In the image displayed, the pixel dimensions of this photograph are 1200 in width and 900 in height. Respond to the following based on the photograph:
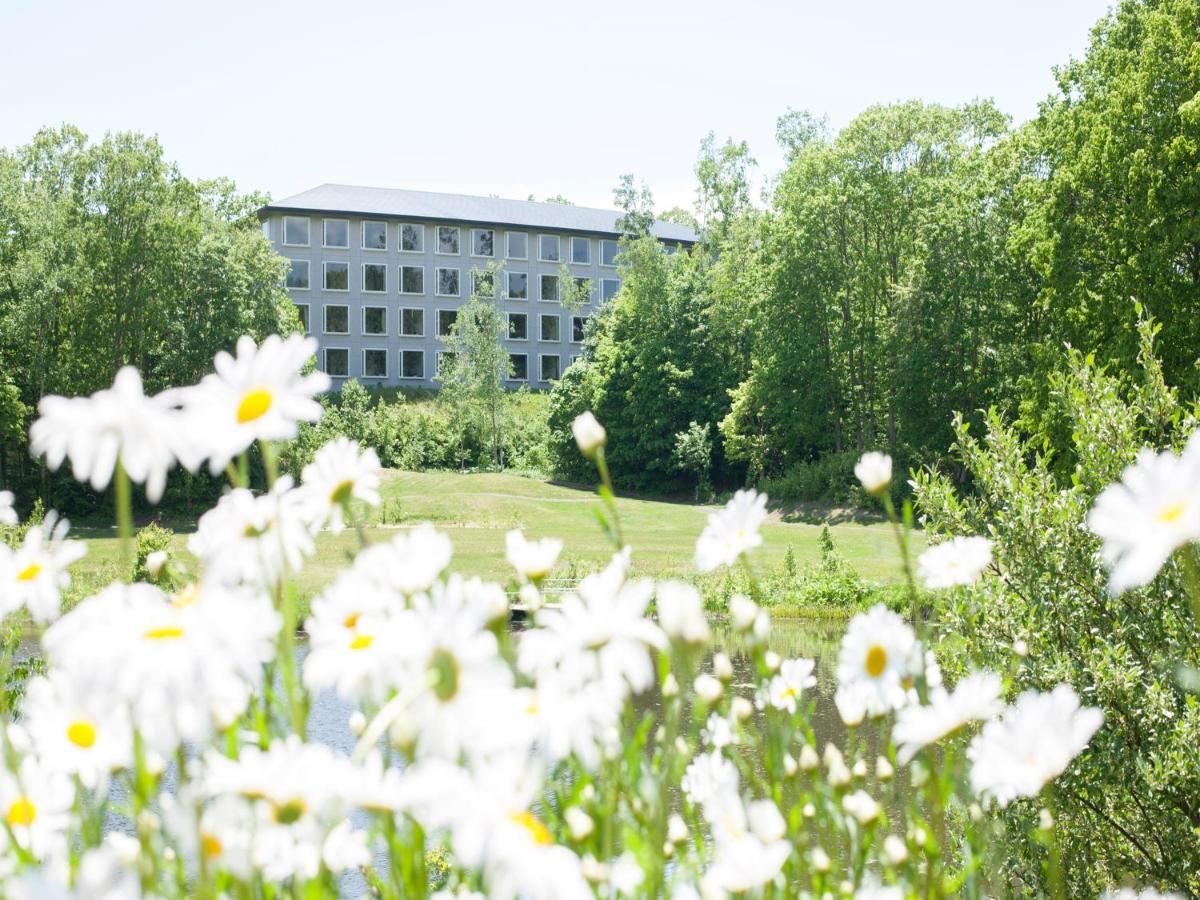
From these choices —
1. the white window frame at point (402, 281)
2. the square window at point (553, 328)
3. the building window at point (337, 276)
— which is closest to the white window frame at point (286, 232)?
the building window at point (337, 276)

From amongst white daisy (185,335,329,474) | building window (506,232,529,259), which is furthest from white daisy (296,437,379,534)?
building window (506,232,529,259)

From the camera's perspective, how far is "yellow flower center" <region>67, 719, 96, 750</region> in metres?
1.28

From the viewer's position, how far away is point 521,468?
138 feet

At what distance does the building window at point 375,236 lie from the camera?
53750 mm

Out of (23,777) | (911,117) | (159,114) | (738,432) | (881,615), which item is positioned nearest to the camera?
(23,777)

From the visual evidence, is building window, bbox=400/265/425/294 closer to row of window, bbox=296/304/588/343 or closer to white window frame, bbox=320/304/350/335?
row of window, bbox=296/304/588/343

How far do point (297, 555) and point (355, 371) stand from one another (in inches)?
2115

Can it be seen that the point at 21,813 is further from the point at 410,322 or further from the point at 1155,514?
the point at 410,322

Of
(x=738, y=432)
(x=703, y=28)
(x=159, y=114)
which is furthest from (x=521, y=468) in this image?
(x=703, y=28)

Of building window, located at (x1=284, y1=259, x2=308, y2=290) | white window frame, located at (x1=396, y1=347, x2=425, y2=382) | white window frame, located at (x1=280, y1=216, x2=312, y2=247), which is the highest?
white window frame, located at (x1=280, y1=216, x2=312, y2=247)

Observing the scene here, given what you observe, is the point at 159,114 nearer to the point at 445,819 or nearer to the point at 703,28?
the point at 703,28

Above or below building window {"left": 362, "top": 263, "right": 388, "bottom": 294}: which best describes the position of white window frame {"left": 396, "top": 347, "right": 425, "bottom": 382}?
below

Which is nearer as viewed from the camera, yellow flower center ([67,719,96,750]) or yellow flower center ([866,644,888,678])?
yellow flower center ([67,719,96,750])

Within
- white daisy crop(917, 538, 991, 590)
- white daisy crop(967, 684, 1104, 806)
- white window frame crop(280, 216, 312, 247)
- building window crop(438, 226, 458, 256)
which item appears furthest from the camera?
building window crop(438, 226, 458, 256)
